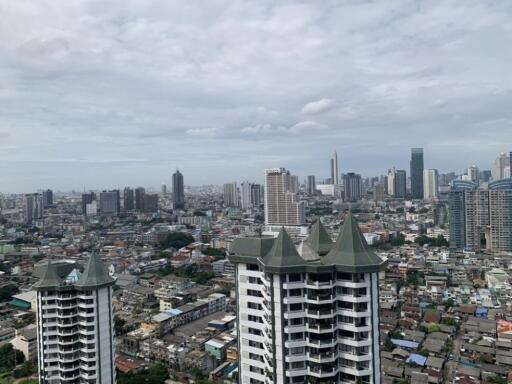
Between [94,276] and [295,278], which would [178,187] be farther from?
[295,278]

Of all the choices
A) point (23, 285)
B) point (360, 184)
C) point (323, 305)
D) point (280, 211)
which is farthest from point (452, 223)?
point (360, 184)

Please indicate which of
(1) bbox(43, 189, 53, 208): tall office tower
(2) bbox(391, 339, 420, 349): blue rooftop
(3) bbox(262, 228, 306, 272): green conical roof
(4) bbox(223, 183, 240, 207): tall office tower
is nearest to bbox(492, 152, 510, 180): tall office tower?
(4) bbox(223, 183, 240, 207): tall office tower

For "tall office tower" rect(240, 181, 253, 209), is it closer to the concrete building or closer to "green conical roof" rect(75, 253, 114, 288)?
the concrete building

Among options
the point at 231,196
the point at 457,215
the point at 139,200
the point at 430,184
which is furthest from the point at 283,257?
the point at 430,184

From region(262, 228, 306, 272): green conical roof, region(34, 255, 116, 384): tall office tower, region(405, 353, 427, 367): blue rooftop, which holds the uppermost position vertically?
region(262, 228, 306, 272): green conical roof

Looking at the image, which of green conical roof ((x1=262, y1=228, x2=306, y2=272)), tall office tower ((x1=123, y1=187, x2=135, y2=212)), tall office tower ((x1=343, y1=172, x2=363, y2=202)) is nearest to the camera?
green conical roof ((x1=262, y1=228, x2=306, y2=272))
